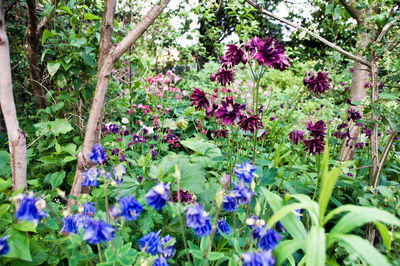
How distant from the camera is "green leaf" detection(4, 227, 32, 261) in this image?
0.99 metres

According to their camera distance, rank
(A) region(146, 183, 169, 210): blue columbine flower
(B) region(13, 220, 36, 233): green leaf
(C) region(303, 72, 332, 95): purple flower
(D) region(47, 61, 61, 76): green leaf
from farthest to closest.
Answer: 1. (D) region(47, 61, 61, 76): green leaf
2. (C) region(303, 72, 332, 95): purple flower
3. (B) region(13, 220, 36, 233): green leaf
4. (A) region(146, 183, 169, 210): blue columbine flower

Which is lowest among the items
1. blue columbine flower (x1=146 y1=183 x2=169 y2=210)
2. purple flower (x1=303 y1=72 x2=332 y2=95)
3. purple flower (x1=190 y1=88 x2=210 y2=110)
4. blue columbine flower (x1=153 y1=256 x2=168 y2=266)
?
blue columbine flower (x1=153 y1=256 x2=168 y2=266)

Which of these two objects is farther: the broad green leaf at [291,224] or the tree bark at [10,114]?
the tree bark at [10,114]

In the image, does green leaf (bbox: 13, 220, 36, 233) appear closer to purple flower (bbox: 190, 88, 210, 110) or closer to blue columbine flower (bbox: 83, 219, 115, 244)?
blue columbine flower (bbox: 83, 219, 115, 244)

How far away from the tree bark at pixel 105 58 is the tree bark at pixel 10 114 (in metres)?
0.29

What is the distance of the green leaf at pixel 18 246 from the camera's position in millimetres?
991

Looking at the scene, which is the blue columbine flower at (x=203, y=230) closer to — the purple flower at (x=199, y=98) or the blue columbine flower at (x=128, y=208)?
the blue columbine flower at (x=128, y=208)

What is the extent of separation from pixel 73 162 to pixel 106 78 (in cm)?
101

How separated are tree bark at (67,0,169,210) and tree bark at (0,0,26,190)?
0.29m

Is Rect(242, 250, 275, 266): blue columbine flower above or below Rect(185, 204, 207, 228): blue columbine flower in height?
below

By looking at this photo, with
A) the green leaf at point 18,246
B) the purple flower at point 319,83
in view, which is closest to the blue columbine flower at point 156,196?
the green leaf at point 18,246

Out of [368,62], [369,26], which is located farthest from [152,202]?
[369,26]

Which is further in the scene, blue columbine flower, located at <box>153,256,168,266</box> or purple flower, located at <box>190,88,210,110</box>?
purple flower, located at <box>190,88,210,110</box>

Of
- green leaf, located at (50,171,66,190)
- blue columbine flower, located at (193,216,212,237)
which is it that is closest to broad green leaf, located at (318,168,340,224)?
blue columbine flower, located at (193,216,212,237)
